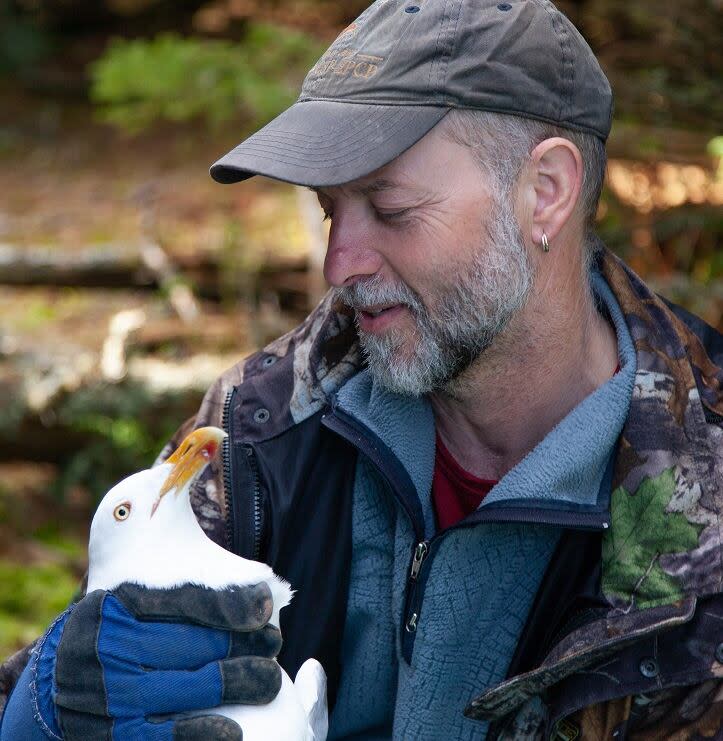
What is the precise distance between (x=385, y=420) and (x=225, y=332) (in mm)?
3957

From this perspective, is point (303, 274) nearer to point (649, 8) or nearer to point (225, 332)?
point (225, 332)

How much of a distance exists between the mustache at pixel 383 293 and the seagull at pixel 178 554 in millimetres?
468

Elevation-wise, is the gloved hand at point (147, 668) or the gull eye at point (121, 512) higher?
the gull eye at point (121, 512)

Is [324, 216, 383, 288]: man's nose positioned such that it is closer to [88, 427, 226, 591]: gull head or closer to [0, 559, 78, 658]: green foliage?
[88, 427, 226, 591]: gull head

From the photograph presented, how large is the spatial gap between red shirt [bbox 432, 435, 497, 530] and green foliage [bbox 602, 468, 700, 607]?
448 millimetres

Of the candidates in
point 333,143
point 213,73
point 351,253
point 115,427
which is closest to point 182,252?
point 115,427

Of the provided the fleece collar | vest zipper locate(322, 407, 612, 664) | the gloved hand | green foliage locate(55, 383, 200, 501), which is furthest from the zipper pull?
green foliage locate(55, 383, 200, 501)

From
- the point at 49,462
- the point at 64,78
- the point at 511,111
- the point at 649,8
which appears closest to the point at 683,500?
the point at 511,111

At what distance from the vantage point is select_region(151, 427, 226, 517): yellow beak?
233cm

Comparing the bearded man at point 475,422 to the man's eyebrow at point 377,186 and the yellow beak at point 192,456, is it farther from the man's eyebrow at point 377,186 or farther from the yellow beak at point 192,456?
the yellow beak at point 192,456

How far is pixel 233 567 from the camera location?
7.39 feet

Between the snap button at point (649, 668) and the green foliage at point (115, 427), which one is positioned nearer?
the snap button at point (649, 668)

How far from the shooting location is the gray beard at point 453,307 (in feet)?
8.21

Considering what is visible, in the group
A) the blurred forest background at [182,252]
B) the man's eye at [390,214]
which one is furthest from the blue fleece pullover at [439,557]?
the blurred forest background at [182,252]
